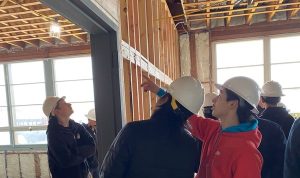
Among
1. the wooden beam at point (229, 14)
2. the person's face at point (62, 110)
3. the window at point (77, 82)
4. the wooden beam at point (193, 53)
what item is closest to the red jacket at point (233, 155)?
the person's face at point (62, 110)

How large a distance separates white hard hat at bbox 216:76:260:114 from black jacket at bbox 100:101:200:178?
22.9 inches

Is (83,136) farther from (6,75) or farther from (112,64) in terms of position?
(6,75)

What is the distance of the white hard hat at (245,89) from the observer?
1.97 meters

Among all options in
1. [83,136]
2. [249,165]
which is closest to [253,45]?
[83,136]

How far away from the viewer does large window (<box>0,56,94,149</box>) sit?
834 cm

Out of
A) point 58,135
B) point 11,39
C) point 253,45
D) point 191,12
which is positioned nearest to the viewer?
point 58,135

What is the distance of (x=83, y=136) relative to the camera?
303cm

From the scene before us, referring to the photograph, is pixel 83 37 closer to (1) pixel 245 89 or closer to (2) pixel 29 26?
(2) pixel 29 26

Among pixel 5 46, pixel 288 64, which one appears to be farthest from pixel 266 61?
pixel 5 46

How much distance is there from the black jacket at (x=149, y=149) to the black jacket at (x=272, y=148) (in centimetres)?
105

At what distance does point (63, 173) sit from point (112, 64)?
1.17 meters

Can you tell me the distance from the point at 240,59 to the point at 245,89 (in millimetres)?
6357

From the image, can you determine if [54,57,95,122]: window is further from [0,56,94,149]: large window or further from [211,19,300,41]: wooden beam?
[211,19,300,41]: wooden beam

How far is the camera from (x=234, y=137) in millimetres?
1784
